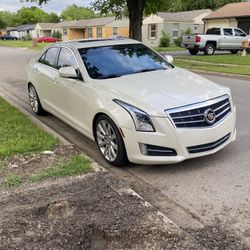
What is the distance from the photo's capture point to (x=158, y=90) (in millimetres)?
4820

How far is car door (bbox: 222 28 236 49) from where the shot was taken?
25606 millimetres

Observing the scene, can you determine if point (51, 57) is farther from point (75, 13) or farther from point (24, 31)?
point (75, 13)

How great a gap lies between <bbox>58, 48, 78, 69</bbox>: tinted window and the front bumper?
188cm

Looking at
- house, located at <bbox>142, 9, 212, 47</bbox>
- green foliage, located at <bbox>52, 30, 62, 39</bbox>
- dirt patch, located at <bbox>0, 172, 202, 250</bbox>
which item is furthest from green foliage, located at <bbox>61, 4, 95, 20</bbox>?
dirt patch, located at <bbox>0, 172, 202, 250</bbox>

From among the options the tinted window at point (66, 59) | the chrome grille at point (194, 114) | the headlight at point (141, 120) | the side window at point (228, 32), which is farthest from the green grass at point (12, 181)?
the side window at point (228, 32)

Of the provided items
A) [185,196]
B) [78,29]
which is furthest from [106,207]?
[78,29]

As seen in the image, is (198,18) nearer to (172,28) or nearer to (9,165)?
(172,28)

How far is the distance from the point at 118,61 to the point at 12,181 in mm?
2572

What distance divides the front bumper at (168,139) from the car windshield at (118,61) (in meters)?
1.39

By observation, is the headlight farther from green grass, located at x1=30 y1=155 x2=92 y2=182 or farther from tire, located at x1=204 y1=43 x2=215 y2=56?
tire, located at x1=204 y1=43 x2=215 y2=56

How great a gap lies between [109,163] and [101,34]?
51.2 m

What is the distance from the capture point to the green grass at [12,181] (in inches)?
170

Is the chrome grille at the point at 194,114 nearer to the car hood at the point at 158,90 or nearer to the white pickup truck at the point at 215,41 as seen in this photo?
the car hood at the point at 158,90

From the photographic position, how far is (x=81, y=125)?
5625mm
